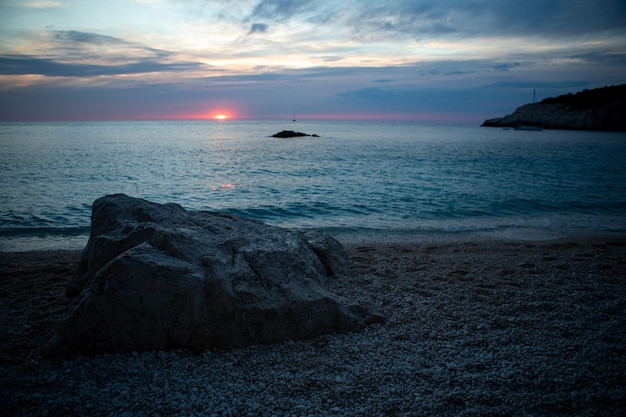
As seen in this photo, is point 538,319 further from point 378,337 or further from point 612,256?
point 612,256

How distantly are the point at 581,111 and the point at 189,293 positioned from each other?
132 metres

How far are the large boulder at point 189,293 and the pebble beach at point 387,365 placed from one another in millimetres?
207

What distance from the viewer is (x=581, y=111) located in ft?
351

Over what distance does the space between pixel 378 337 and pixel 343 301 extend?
32.2 inches

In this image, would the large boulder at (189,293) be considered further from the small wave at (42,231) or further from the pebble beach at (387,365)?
the small wave at (42,231)

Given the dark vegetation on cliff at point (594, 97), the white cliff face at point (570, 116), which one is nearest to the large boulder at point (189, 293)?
the white cliff face at point (570, 116)

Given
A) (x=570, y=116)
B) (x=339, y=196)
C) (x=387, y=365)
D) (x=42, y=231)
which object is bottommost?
(x=387, y=365)

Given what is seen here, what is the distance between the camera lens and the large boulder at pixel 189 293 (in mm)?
4605

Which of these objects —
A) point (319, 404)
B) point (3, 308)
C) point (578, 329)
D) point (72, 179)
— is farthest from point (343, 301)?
point (72, 179)

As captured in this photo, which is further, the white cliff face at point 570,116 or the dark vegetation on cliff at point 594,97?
the dark vegetation on cliff at point 594,97

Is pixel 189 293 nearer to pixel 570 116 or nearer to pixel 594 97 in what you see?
pixel 570 116

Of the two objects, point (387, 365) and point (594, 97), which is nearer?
point (387, 365)

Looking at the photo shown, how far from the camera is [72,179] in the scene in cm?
2220

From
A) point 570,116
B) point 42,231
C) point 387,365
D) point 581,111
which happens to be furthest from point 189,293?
point 570,116
